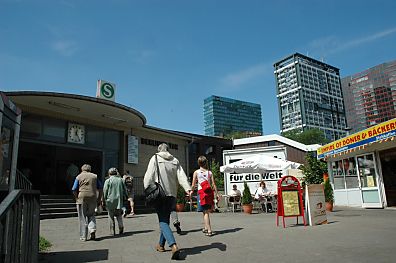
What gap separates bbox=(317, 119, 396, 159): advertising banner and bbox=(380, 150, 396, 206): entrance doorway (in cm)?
146

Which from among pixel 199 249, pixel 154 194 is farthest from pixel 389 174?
pixel 154 194

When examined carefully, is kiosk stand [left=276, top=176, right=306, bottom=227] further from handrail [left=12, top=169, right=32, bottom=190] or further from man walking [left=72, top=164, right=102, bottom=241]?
handrail [left=12, top=169, right=32, bottom=190]

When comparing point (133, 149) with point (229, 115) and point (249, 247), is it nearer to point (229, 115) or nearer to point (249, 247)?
point (249, 247)

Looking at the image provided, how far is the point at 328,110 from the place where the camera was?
101 metres

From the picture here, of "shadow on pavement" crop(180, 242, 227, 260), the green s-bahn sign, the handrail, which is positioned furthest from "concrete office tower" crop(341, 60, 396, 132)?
"shadow on pavement" crop(180, 242, 227, 260)

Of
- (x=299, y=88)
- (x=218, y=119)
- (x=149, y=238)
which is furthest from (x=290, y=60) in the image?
(x=149, y=238)

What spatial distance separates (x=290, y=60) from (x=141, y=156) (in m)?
99.6

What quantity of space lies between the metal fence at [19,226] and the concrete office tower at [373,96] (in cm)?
6212

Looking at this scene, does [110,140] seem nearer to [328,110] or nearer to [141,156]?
[141,156]

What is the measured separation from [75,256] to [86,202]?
1.91m

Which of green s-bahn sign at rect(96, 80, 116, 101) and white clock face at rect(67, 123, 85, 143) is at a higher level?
green s-bahn sign at rect(96, 80, 116, 101)

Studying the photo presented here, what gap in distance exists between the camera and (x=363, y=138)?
1232 cm

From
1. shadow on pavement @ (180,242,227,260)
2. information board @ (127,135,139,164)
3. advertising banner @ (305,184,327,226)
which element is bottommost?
shadow on pavement @ (180,242,227,260)

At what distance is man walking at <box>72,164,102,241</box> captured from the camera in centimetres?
650
